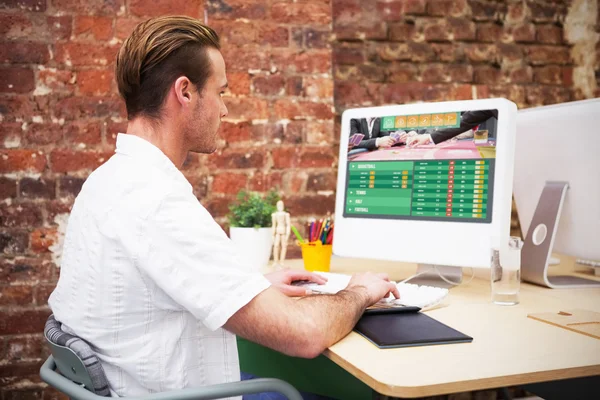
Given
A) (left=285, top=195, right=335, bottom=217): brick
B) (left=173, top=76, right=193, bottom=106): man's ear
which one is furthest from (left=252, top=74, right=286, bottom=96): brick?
(left=173, top=76, right=193, bottom=106): man's ear

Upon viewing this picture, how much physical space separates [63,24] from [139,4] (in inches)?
10.5

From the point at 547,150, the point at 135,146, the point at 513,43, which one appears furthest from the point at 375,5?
the point at 135,146

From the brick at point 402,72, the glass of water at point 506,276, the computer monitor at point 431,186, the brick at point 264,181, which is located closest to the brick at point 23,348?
the brick at point 264,181

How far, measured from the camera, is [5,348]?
2.13 meters

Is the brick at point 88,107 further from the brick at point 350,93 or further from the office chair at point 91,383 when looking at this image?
the office chair at point 91,383

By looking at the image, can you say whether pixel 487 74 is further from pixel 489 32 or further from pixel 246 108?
pixel 246 108

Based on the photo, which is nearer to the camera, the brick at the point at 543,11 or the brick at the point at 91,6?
the brick at the point at 91,6

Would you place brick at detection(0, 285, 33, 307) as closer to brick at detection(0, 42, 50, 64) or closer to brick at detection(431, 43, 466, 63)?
brick at detection(0, 42, 50, 64)

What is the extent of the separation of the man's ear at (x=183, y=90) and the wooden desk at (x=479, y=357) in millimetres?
610

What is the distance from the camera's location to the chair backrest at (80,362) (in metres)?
1.09

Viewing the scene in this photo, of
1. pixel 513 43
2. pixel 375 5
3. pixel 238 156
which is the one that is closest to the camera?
pixel 238 156

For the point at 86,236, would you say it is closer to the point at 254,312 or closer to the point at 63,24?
the point at 254,312

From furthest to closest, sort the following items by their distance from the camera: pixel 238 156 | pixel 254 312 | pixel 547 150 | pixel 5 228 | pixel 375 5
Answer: pixel 375 5 < pixel 238 156 < pixel 5 228 < pixel 547 150 < pixel 254 312

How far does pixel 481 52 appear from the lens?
2.80m
